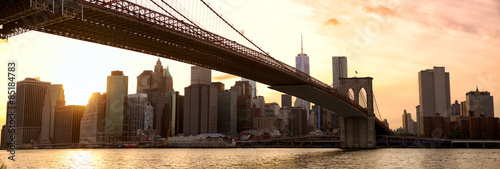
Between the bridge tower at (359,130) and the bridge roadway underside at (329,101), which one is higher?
the bridge roadway underside at (329,101)

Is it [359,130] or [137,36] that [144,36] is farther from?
[359,130]

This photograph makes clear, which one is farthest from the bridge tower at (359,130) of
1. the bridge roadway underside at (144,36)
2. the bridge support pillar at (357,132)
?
the bridge roadway underside at (144,36)

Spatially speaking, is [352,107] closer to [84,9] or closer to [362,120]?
[362,120]

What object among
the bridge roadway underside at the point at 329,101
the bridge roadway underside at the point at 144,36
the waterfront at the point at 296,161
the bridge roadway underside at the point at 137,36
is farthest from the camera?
the bridge roadway underside at the point at 329,101

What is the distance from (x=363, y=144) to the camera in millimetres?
95562

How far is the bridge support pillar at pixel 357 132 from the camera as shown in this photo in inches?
3760

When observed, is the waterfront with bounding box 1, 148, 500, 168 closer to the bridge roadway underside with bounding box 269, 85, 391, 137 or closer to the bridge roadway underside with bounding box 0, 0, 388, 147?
the bridge roadway underside with bounding box 269, 85, 391, 137

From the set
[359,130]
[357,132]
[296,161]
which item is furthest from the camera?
[357,132]

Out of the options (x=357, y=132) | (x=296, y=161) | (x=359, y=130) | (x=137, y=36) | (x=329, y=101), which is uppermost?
(x=137, y=36)

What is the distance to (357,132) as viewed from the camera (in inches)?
3814

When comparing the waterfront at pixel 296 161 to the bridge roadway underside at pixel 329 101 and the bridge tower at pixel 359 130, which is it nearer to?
the bridge roadway underside at pixel 329 101

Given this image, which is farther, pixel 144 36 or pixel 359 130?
pixel 359 130

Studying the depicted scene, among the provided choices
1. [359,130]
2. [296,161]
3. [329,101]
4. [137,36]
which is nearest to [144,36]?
[137,36]

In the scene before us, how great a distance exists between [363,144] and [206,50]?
179 ft
